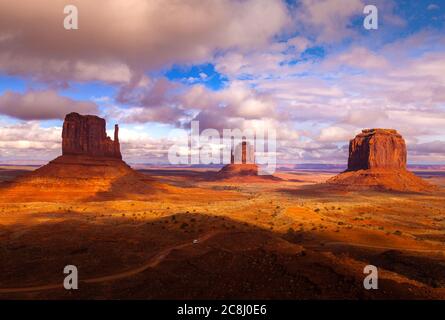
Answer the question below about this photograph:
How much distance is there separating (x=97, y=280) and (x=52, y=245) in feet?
33.2

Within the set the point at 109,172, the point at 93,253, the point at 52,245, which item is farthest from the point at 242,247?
the point at 109,172

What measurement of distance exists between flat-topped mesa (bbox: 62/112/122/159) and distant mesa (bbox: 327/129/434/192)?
307 feet

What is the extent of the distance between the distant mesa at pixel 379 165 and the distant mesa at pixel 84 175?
267 ft

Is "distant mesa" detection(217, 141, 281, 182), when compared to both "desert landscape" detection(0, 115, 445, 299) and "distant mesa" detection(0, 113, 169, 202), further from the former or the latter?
"desert landscape" detection(0, 115, 445, 299)

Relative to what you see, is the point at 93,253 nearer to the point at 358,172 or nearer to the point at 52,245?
the point at 52,245

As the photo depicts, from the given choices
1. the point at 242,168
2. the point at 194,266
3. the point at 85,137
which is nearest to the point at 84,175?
the point at 85,137

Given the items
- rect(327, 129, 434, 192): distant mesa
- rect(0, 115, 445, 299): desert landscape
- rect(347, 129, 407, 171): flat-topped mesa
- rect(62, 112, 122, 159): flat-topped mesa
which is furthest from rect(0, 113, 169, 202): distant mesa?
rect(347, 129, 407, 171): flat-topped mesa

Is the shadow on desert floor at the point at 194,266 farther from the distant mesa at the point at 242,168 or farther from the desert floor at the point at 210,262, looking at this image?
the distant mesa at the point at 242,168

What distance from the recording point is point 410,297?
46.6ft

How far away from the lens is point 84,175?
87.4 m

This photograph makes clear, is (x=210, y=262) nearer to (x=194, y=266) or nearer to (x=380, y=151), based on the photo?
(x=194, y=266)

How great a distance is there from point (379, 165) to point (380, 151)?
19.9 feet

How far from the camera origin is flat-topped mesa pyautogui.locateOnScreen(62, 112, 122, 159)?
97062 millimetres
